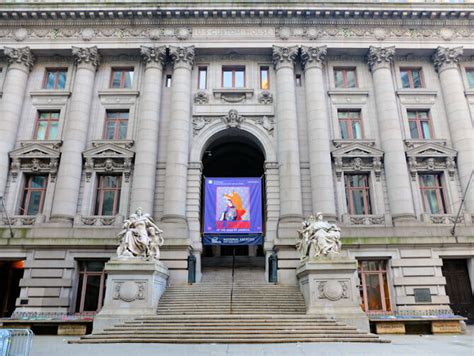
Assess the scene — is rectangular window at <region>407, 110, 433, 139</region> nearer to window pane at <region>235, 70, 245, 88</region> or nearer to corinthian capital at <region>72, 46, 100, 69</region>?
window pane at <region>235, 70, 245, 88</region>

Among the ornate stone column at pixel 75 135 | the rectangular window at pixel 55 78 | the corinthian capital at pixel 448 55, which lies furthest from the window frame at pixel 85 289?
the corinthian capital at pixel 448 55

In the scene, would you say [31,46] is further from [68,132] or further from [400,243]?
[400,243]

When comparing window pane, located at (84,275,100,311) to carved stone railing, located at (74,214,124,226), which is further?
carved stone railing, located at (74,214,124,226)

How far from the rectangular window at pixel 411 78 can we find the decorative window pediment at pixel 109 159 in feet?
65.9

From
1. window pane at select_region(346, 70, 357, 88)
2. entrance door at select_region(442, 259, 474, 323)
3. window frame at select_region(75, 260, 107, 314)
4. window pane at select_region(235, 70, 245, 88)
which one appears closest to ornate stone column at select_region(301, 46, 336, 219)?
window pane at select_region(346, 70, 357, 88)

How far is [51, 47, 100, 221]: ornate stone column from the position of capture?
23.1 m

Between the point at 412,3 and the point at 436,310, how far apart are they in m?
20.5

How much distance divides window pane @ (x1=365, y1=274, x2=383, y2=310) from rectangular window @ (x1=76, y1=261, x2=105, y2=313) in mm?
15577

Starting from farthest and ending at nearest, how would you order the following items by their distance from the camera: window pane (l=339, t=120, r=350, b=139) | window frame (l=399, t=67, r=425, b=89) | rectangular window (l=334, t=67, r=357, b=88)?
rectangular window (l=334, t=67, r=357, b=88) → window frame (l=399, t=67, r=425, b=89) → window pane (l=339, t=120, r=350, b=139)

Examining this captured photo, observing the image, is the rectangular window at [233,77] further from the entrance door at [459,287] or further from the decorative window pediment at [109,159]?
the entrance door at [459,287]

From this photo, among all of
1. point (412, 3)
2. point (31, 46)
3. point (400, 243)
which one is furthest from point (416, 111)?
point (31, 46)

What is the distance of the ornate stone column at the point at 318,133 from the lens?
76.4ft

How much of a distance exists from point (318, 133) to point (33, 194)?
19194 millimetres

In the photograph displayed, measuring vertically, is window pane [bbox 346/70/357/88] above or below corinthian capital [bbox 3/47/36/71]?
below
